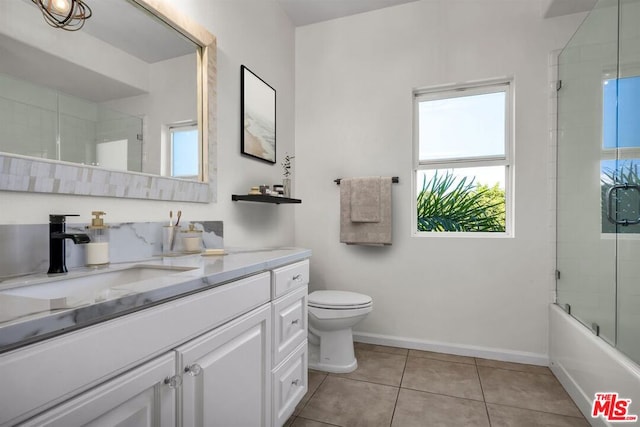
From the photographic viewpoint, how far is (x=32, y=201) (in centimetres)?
103

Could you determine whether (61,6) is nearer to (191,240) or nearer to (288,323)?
(191,240)

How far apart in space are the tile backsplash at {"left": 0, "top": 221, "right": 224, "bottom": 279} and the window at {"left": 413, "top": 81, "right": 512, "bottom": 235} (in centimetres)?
186

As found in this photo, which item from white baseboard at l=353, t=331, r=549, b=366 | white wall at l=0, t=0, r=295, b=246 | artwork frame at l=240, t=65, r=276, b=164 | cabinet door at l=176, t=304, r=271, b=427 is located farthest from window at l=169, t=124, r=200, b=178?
white baseboard at l=353, t=331, r=549, b=366

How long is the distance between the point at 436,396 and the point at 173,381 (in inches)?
61.3

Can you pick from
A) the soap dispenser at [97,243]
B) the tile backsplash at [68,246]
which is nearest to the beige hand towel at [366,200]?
the tile backsplash at [68,246]

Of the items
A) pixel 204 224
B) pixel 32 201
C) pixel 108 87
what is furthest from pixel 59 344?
pixel 204 224

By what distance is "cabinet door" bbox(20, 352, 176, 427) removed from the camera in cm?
60

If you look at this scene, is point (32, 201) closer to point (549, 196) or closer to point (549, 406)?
point (549, 406)

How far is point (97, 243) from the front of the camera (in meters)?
1.15

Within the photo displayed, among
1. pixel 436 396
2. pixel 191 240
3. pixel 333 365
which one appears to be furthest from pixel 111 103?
pixel 436 396

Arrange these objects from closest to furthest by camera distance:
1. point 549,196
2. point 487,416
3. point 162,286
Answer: point 162,286 → point 487,416 → point 549,196

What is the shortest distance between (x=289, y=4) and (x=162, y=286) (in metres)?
2.53

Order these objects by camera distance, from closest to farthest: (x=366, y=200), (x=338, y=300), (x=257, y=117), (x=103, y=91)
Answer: (x=103, y=91) → (x=338, y=300) → (x=257, y=117) → (x=366, y=200)

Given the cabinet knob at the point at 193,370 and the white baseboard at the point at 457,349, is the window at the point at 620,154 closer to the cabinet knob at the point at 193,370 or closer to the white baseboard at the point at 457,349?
the white baseboard at the point at 457,349
